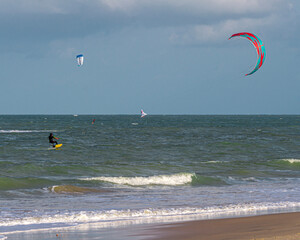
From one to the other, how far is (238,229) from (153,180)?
11.6m

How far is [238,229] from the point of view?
1125cm

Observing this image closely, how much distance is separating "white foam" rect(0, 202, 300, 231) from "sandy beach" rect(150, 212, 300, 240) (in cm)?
84

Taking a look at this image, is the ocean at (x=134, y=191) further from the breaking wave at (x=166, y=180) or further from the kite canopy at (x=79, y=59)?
the kite canopy at (x=79, y=59)

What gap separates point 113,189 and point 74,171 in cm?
618

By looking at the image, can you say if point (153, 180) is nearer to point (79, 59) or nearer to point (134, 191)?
point (134, 191)

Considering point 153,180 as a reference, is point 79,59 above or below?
above

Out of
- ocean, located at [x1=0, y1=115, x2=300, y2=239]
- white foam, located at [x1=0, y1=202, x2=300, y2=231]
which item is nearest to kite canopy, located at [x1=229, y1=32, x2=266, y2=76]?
ocean, located at [x1=0, y1=115, x2=300, y2=239]

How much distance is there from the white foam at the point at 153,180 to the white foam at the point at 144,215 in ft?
24.2

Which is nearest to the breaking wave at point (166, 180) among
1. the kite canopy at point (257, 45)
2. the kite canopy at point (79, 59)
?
the kite canopy at point (257, 45)

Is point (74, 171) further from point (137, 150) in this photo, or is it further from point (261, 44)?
point (137, 150)

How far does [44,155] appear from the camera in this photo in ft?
118

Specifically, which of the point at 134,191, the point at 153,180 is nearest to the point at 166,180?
the point at 153,180

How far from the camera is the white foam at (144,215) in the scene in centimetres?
1246

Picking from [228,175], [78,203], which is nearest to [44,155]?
[228,175]
